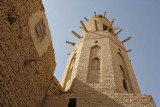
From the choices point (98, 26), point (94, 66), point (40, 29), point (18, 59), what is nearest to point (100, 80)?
point (94, 66)

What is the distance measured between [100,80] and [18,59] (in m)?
3.91

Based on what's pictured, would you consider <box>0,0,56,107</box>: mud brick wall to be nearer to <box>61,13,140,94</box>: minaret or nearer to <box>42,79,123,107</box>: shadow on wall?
<box>42,79,123,107</box>: shadow on wall

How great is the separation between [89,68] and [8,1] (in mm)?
4986

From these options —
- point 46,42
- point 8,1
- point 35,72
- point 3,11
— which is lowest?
point 35,72

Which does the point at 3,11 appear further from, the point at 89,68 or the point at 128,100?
the point at 89,68

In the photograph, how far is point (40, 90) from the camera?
17.6 feet

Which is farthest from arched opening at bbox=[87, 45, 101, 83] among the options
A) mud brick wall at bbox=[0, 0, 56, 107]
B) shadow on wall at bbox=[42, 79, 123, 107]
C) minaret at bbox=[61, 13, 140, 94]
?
mud brick wall at bbox=[0, 0, 56, 107]

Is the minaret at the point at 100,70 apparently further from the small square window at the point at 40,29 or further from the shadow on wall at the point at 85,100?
the small square window at the point at 40,29

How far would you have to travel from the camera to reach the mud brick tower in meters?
5.50

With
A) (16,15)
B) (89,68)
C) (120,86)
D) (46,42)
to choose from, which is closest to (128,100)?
(120,86)

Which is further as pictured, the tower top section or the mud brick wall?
the tower top section

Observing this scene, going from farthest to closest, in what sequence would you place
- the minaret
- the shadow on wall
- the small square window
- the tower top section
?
the tower top section → the minaret → the shadow on wall → the small square window

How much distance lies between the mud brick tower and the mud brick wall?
58.7 inches

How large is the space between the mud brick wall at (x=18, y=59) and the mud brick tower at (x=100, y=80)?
149 cm
